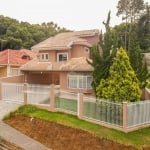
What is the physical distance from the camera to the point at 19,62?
38.4m

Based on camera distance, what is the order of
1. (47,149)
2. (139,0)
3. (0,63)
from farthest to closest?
(139,0) < (0,63) < (47,149)

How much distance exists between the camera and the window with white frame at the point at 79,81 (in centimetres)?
2592

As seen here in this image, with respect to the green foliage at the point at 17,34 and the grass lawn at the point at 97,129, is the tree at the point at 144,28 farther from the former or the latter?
the grass lawn at the point at 97,129

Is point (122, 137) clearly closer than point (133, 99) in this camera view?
Yes

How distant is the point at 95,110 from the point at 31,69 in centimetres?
1552

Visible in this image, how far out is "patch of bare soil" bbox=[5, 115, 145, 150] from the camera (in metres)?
14.7

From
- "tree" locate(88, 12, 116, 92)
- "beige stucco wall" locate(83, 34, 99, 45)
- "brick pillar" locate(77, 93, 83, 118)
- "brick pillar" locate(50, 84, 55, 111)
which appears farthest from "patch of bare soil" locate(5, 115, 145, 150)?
"beige stucco wall" locate(83, 34, 99, 45)

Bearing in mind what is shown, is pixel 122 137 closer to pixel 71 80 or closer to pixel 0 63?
pixel 71 80

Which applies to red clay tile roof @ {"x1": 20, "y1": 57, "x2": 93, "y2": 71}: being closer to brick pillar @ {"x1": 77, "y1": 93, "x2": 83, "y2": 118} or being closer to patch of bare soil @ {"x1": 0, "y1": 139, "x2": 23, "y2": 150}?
brick pillar @ {"x1": 77, "y1": 93, "x2": 83, "y2": 118}

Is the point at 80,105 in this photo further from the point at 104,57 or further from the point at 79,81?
the point at 79,81

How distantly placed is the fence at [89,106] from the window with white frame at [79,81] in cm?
606

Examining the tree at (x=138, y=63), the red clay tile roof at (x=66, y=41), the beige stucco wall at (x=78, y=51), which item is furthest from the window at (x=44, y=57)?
the tree at (x=138, y=63)

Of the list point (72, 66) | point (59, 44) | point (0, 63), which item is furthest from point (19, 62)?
point (72, 66)

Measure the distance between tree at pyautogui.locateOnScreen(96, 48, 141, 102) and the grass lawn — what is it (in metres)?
2.09
